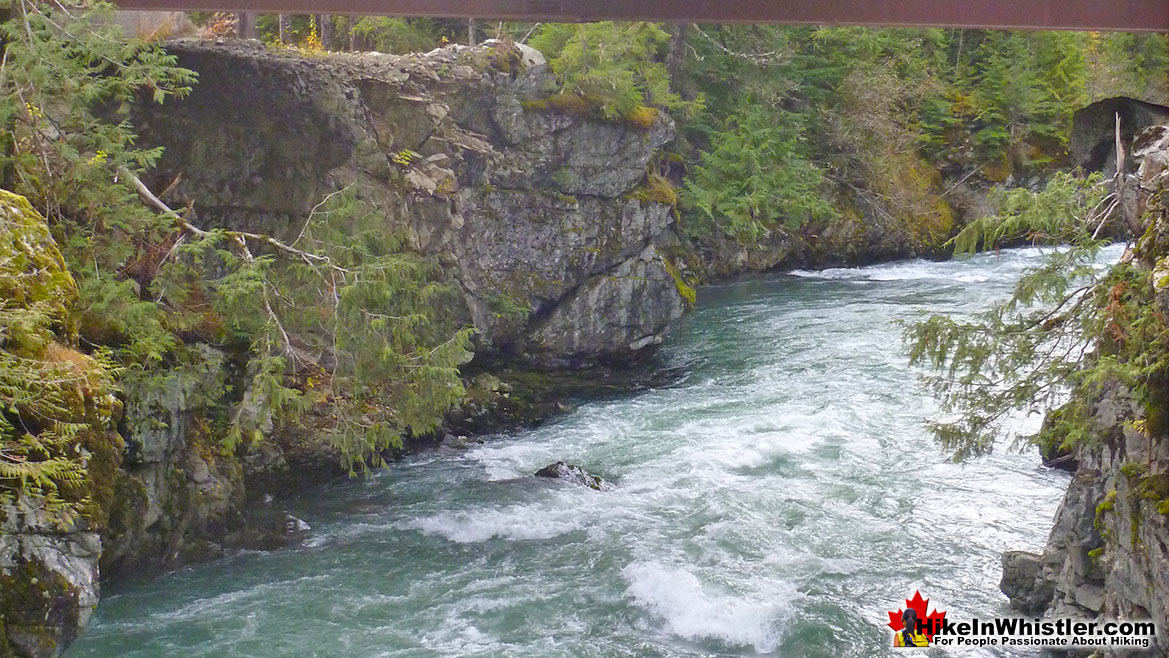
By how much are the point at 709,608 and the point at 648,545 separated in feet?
5.55

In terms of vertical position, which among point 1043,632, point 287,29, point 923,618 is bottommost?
point 923,618

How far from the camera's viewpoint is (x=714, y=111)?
87.0 feet

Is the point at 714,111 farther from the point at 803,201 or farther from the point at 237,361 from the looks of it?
the point at 237,361

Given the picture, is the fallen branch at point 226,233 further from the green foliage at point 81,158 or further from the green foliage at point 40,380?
the green foliage at point 40,380

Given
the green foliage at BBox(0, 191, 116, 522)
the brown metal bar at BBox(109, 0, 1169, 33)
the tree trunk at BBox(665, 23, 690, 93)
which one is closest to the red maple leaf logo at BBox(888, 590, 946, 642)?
the brown metal bar at BBox(109, 0, 1169, 33)

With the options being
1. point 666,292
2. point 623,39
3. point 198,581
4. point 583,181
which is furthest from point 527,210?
point 198,581

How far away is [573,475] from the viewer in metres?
13.1

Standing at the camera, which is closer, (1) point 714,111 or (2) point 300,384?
(2) point 300,384

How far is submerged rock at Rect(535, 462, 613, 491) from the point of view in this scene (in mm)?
12938

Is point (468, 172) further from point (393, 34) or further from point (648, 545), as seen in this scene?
point (648, 545)

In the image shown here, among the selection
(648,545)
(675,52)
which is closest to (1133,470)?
(648,545)

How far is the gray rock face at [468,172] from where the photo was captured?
45.3 feet

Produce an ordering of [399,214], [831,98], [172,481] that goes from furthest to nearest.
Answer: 1. [831,98]
2. [399,214]
3. [172,481]

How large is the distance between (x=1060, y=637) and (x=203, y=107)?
1245cm
